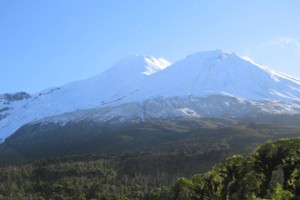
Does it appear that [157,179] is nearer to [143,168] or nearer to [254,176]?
[143,168]

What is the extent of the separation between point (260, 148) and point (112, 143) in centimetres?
16362

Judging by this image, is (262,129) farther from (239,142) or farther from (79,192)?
(79,192)

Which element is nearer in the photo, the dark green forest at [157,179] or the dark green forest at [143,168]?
the dark green forest at [157,179]

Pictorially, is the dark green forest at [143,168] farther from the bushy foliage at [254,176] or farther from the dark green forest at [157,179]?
the bushy foliage at [254,176]

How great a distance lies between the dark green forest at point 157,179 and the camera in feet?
103

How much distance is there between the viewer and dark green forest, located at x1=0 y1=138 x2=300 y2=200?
31.4 m

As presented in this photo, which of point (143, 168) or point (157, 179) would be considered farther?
point (143, 168)

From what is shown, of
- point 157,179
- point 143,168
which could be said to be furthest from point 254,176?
point 143,168

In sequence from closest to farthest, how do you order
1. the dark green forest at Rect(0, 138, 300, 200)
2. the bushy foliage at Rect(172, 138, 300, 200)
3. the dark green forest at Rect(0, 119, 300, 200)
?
the bushy foliage at Rect(172, 138, 300, 200) < the dark green forest at Rect(0, 138, 300, 200) < the dark green forest at Rect(0, 119, 300, 200)

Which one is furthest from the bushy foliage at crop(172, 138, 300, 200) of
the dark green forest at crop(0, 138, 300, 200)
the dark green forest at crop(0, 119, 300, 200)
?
the dark green forest at crop(0, 119, 300, 200)

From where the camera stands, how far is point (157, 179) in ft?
397

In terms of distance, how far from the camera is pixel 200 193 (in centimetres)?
3541

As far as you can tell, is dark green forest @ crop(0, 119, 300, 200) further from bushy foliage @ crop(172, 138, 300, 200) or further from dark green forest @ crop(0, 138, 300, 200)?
bushy foliage @ crop(172, 138, 300, 200)

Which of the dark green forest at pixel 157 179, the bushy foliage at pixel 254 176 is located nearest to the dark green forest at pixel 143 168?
the dark green forest at pixel 157 179
